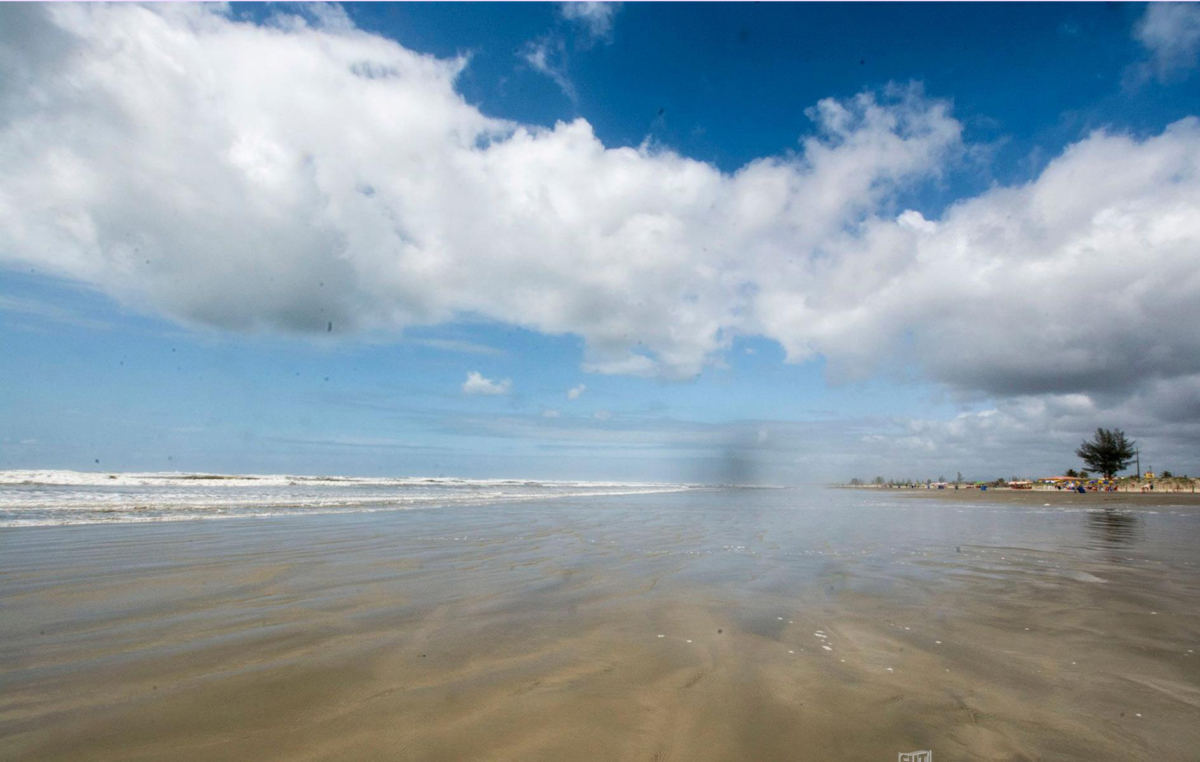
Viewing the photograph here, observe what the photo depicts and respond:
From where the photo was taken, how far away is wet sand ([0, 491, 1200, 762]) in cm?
305

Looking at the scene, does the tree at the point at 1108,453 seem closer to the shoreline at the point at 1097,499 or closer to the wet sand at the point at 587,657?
the shoreline at the point at 1097,499

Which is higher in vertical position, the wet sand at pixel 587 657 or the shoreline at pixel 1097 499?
the wet sand at pixel 587 657

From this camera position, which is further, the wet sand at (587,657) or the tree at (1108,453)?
the tree at (1108,453)

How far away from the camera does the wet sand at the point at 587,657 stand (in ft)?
10.0

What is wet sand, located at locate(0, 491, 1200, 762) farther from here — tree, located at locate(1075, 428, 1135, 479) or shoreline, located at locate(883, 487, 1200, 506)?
tree, located at locate(1075, 428, 1135, 479)

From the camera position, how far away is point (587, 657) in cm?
436

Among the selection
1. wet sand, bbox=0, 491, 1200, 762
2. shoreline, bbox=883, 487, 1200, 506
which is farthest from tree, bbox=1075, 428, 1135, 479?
wet sand, bbox=0, 491, 1200, 762

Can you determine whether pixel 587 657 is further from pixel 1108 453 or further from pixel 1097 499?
pixel 1108 453

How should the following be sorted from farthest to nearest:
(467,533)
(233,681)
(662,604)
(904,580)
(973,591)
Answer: (467,533), (904,580), (973,591), (662,604), (233,681)

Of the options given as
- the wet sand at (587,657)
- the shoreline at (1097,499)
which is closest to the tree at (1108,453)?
the shoreline at (1097,499)

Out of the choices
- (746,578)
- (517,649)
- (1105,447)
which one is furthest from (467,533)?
(1105,447)

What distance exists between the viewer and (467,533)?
12492mm

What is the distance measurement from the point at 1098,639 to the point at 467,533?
35.6 feet

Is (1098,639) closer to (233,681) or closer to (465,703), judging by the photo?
(465,703)
